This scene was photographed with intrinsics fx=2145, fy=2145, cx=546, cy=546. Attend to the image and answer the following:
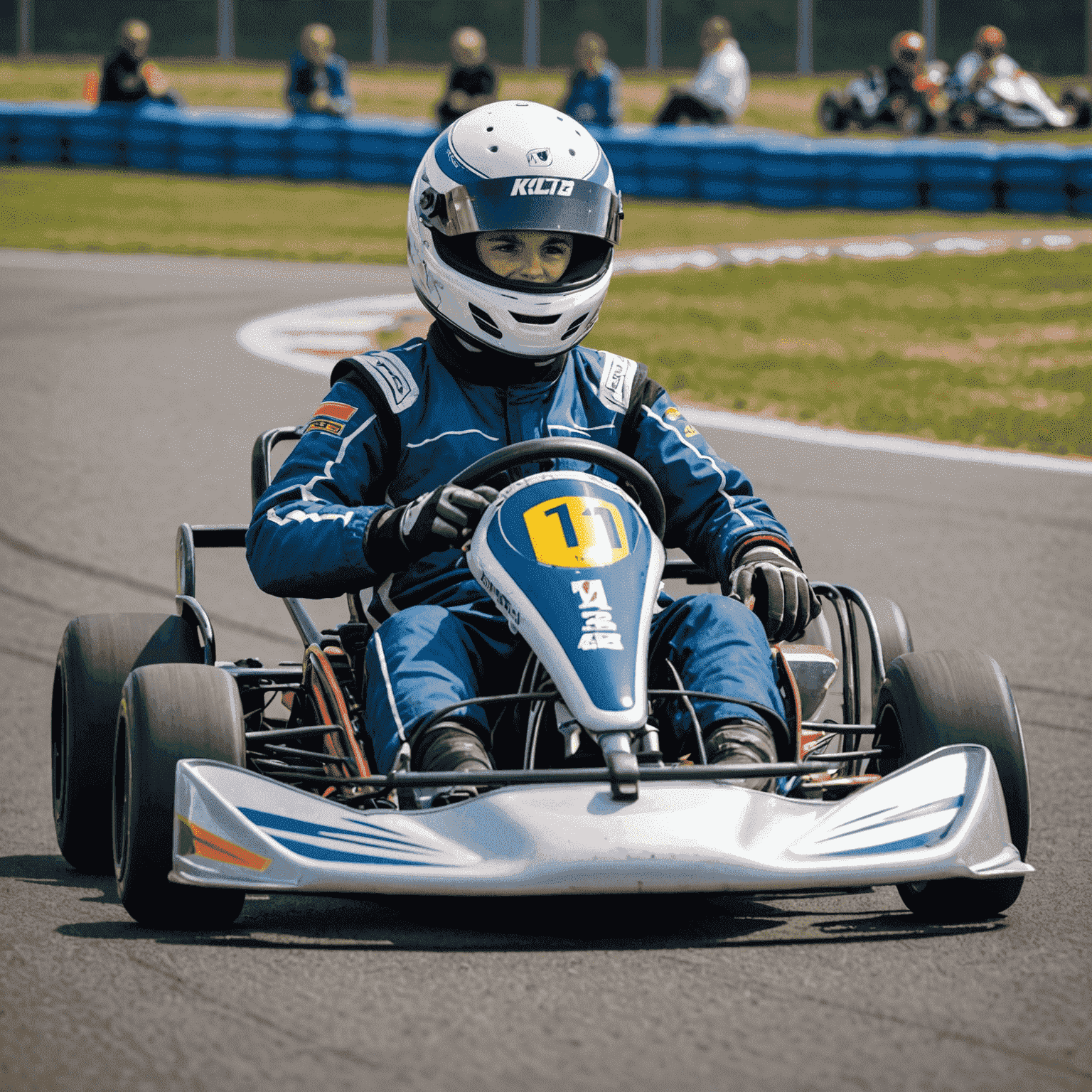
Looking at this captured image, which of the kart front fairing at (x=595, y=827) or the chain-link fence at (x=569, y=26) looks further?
the chain-link fence at (x=569, y=26)

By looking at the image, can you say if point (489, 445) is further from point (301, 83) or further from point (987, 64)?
point (987, 64)

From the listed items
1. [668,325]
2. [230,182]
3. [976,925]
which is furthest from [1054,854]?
[230,182]

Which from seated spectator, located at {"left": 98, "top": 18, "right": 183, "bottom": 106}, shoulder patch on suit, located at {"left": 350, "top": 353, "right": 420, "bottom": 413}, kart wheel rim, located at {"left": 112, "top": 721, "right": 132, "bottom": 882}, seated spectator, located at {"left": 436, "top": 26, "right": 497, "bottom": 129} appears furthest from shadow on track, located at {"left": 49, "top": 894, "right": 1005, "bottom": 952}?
seated spectator, located at {"left": 98, "top": 18, "right": 183, "bottom": 106}

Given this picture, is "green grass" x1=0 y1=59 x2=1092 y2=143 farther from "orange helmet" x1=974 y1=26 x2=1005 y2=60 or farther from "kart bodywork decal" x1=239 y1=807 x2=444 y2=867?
"kart bodywork decal" x1=239 y1=807 x2=444 y2=867

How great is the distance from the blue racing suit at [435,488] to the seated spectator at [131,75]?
19.2 metres

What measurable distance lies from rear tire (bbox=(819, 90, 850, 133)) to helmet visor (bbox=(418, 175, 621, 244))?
23851mm

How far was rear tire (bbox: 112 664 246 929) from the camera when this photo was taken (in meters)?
3.99

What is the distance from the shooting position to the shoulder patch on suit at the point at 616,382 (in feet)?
16.4

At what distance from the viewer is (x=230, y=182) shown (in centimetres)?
2273

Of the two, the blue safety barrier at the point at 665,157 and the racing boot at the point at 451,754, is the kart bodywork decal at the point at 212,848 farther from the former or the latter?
the blue safety barrier at the point at 665,157

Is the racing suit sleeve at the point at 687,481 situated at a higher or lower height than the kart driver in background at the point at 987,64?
lower

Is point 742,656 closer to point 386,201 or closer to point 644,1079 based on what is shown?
point 644,1079

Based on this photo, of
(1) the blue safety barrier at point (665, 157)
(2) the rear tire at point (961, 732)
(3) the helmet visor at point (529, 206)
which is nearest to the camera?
(2) the rear tire at point (961, 732)

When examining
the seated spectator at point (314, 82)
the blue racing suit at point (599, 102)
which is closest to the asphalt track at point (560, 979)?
the blue racing suit at point (599, 102)
